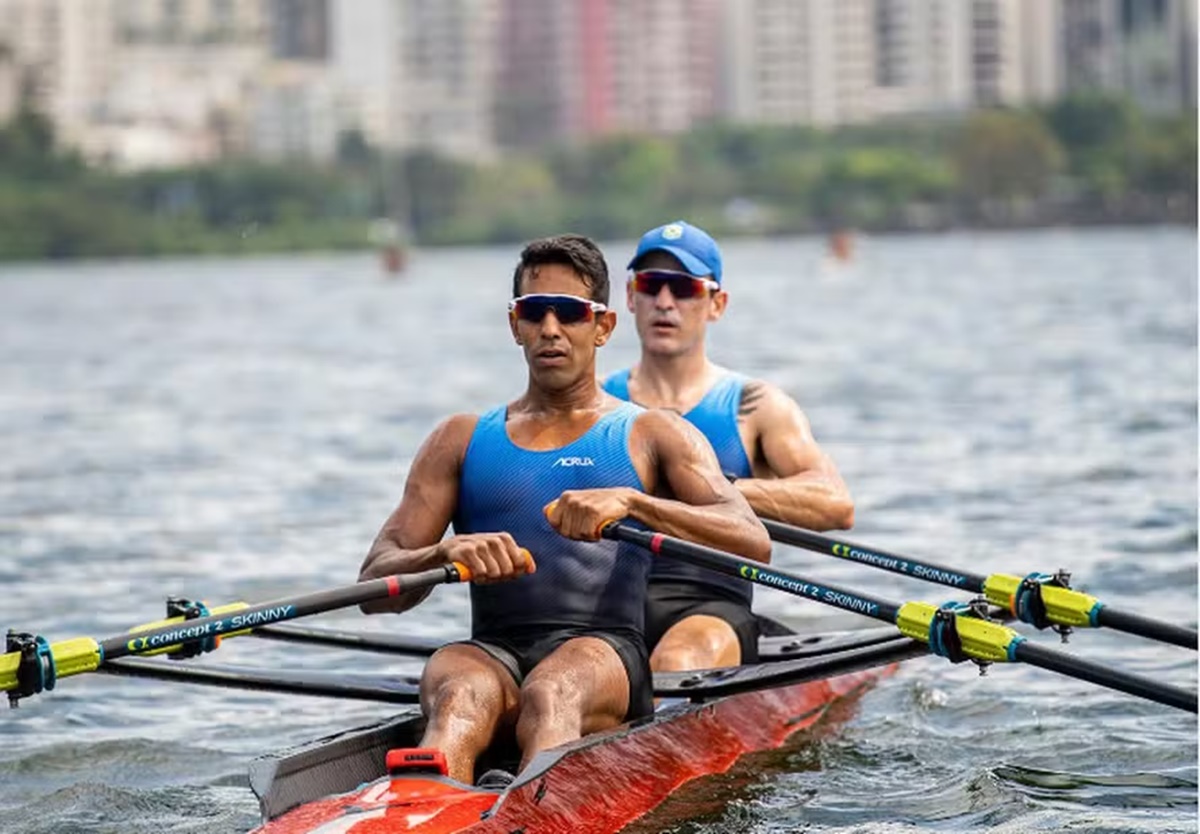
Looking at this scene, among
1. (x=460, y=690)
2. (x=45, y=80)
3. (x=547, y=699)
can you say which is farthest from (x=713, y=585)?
(x=45, y=80)

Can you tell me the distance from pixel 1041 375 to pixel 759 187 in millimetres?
112056

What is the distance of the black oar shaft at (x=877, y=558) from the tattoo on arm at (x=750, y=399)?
1.86 feet

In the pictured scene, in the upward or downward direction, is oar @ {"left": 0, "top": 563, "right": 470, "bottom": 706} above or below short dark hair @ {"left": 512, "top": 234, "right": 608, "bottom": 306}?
below

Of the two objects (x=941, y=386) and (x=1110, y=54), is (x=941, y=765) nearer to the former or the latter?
(x=941, y=386)

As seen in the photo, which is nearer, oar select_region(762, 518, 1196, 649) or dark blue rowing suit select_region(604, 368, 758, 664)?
oar select_region(762, 518, 1196, 649)

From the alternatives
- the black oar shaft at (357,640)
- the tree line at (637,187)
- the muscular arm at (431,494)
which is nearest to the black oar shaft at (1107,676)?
the muscular arm at (431,494)

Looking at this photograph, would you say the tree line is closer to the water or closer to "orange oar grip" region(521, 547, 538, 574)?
the water

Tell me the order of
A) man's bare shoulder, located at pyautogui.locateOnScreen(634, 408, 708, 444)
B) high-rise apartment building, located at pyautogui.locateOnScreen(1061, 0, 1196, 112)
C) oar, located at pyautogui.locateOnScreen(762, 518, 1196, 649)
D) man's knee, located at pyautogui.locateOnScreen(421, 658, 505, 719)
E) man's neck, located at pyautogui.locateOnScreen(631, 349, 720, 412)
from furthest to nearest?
high-rise apartment building, located at pyautogui.locateOnScreen(1061, 0, 1196, 112), man's neck, located at pyautogui.locateOnScreen(631, 349, 720, 412), man's bare shoulder, located at pyautogui.locateOnScreen(634, 408, 708, 444), man's knee, located at pyautogui.locateOnScreen(421, 658, 505, 719), oar, located at pyautogui.locateOnScreen(762, 518, 1196, 649)

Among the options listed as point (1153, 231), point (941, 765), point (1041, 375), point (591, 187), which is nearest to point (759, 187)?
point (591, 187)

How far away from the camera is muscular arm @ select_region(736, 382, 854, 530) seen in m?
10.8

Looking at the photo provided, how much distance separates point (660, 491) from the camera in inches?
357

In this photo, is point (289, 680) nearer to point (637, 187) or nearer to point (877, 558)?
point (877, 558)

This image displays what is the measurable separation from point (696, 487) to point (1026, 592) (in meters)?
1.42

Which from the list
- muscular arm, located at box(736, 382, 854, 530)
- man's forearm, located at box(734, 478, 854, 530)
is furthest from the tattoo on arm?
man's forearm, located at box(734, 478, 854, 530)
